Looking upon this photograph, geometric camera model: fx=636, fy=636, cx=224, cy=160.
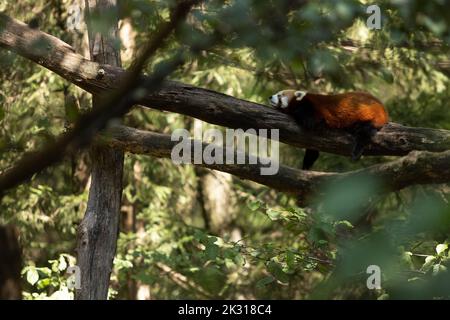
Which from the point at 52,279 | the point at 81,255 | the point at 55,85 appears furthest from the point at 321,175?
the point at 55,85

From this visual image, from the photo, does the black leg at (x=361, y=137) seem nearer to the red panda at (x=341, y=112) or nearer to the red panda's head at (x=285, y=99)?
the red panda at (x=341, y=112)

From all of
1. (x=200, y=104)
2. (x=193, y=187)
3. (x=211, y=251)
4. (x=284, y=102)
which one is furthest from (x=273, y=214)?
(x=193, y=187)

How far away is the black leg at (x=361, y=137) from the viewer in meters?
4.22

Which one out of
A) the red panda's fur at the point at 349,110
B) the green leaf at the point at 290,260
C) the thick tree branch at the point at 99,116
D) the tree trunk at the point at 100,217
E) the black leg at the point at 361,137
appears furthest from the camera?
the red panda's fur at the point at 349,110

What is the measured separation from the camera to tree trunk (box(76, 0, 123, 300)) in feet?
13.2

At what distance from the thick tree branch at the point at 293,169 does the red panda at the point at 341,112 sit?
1.91ft

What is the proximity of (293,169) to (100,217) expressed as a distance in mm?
1296

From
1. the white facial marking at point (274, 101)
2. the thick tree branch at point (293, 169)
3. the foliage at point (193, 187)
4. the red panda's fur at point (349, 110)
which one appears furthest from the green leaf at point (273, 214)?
the white facial marking at point (274, 101)

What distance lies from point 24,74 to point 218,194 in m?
3.26

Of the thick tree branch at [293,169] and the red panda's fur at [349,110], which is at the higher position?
the red panda's fur at [349,110]

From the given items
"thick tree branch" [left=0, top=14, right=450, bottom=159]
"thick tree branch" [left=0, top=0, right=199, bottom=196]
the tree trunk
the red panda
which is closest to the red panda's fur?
the red panda

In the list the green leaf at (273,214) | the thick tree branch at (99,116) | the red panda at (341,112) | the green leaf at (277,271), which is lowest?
the thick tree branch at (99,116)

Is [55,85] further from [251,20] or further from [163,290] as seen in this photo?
[251,20]

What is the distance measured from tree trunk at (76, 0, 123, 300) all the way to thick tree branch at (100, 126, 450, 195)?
194 millimetres
